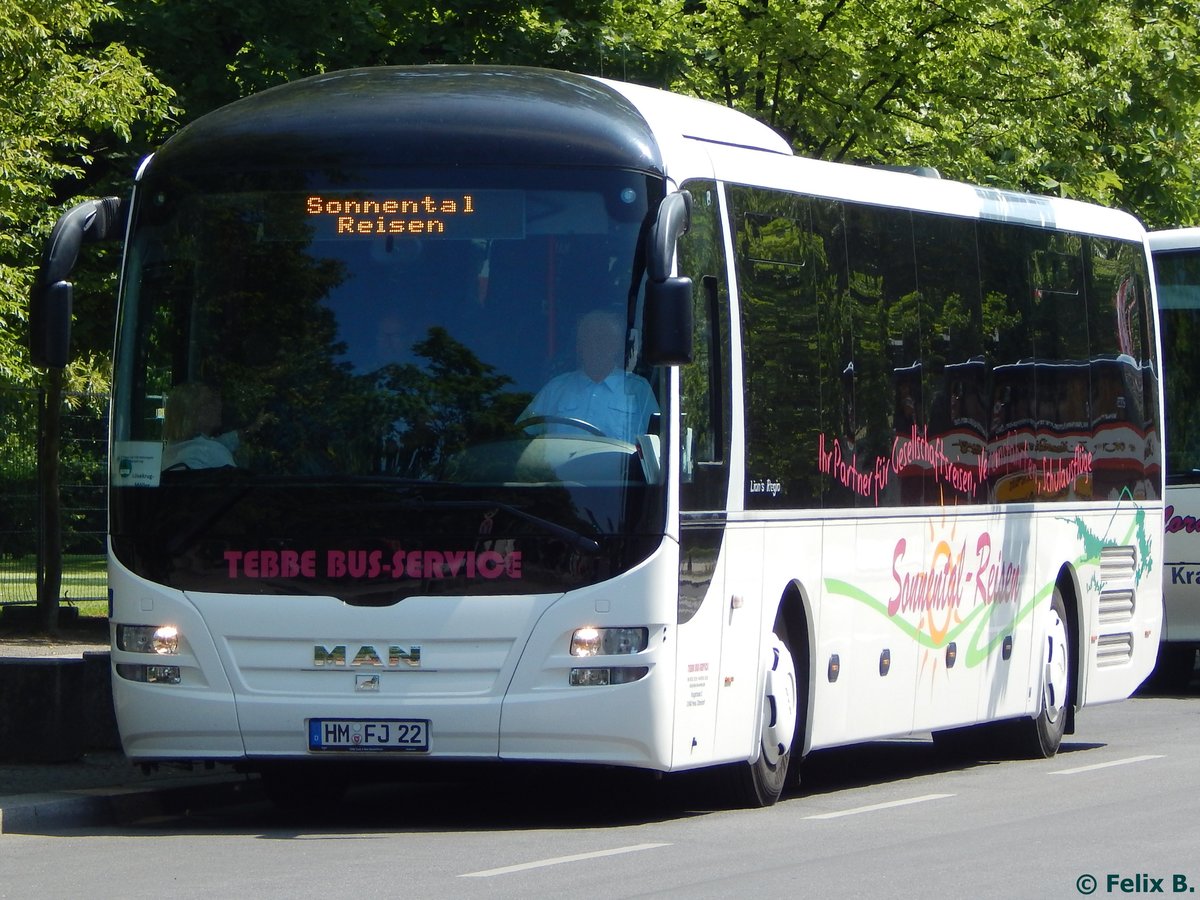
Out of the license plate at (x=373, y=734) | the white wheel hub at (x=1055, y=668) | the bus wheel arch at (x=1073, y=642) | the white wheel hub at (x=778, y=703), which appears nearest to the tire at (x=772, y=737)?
the white wheel hub at (x=778, y=703)

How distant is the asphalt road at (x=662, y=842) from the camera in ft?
29.1

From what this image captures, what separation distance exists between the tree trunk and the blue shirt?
11.4 m

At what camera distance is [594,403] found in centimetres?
1059

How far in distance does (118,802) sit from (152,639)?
105 cm

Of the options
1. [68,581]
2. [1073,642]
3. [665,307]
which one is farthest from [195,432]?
[68,581]

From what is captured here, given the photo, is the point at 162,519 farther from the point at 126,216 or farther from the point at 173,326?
the point at 126,216

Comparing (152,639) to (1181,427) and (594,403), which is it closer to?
(594,403)

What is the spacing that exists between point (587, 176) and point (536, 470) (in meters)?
1.37

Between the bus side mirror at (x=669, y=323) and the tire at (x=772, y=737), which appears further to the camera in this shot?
the tire at (x=772, y=737)

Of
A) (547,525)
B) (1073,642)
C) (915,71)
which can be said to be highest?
(915,71)

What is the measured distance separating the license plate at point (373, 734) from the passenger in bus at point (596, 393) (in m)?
1.44

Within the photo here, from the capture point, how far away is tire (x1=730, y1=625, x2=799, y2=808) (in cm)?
1170

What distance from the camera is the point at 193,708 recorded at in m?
10.8

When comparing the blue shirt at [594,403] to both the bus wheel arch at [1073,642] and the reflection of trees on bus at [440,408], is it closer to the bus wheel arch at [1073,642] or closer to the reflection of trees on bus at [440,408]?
the reflection of trees on bus at [440,408]
